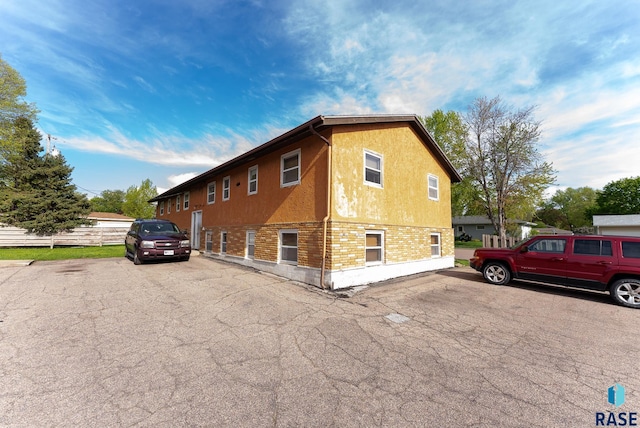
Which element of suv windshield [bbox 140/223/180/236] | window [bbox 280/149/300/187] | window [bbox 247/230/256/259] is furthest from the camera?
suv windshield [bbox 140/223/180/236]

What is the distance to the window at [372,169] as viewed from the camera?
8972mm

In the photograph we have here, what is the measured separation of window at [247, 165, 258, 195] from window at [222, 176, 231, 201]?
7.23 ft

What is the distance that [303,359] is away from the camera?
349 cm

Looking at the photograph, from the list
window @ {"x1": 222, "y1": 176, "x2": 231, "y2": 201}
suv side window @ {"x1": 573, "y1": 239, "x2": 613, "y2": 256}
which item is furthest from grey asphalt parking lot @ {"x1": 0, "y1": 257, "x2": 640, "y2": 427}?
window @ {"x1": 222, "y1": 176, "x2": 231, "y2": 201}

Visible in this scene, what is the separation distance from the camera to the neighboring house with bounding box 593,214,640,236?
2398 cm

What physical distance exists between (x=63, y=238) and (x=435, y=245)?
24.1 meters

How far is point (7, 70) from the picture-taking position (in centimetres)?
1939

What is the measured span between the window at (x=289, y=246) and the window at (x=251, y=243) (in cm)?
190

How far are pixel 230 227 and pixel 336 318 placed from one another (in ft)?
28.6

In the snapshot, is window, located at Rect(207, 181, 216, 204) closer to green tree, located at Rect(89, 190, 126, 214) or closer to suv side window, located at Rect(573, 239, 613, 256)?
suv side window, located at Rect(573, 239, 613, 256)

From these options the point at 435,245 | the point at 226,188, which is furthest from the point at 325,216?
the point at 226,188

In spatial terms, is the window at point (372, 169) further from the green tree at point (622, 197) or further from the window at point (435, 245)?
the green tree at point (622, 197)

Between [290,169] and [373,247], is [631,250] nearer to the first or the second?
[373,247]

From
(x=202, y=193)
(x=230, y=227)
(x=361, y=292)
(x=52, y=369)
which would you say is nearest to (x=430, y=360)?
(x=361, y=292)
